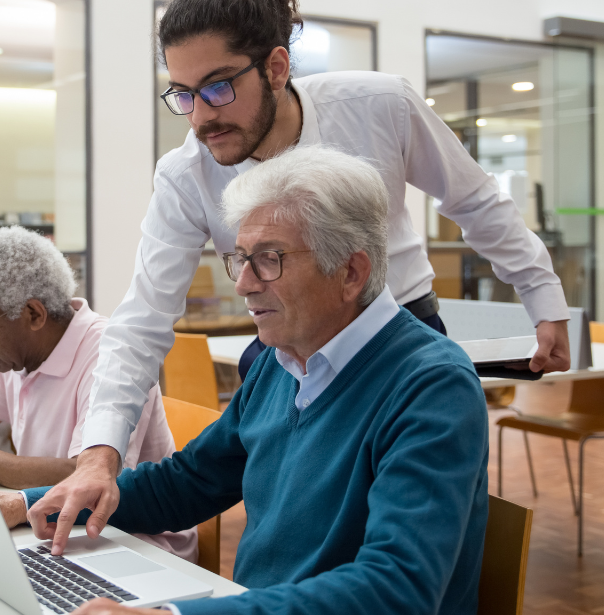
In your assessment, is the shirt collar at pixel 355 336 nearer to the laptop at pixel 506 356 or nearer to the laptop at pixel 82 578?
the laptop at pixel 82 578

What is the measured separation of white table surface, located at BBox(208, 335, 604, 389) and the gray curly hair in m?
1.43

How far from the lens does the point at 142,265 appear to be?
1.88 metres

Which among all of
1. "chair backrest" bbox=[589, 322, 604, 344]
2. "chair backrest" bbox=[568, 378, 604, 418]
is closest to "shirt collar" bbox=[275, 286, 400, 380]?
"chair backrest" bbox=[568, 378, 604, 418]

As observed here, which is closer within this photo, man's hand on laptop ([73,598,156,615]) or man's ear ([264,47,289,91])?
man's hand on laptop ([73,598,156,615])

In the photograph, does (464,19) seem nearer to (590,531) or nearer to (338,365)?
(590,531)

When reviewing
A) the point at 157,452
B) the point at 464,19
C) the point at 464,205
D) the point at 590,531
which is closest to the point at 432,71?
the point at 464,19

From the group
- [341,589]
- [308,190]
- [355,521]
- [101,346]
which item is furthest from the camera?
[101,346]

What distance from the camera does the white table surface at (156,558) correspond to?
111 cm

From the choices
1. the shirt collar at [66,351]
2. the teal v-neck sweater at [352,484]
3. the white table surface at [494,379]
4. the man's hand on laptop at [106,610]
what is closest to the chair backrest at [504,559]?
the teal v-neck sweater at [352,484]

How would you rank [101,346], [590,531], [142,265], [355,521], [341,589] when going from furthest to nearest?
[590,531] → [142,265] → [101,346] → [355,521] → [341,589]

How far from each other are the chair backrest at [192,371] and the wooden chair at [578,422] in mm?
1320

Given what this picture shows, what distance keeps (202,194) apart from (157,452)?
60cm

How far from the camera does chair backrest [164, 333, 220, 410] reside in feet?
11.7

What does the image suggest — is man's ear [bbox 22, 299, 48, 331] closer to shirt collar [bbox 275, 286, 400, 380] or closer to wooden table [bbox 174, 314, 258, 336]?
shirt collar [bbox 275, 286, 400, 380]
